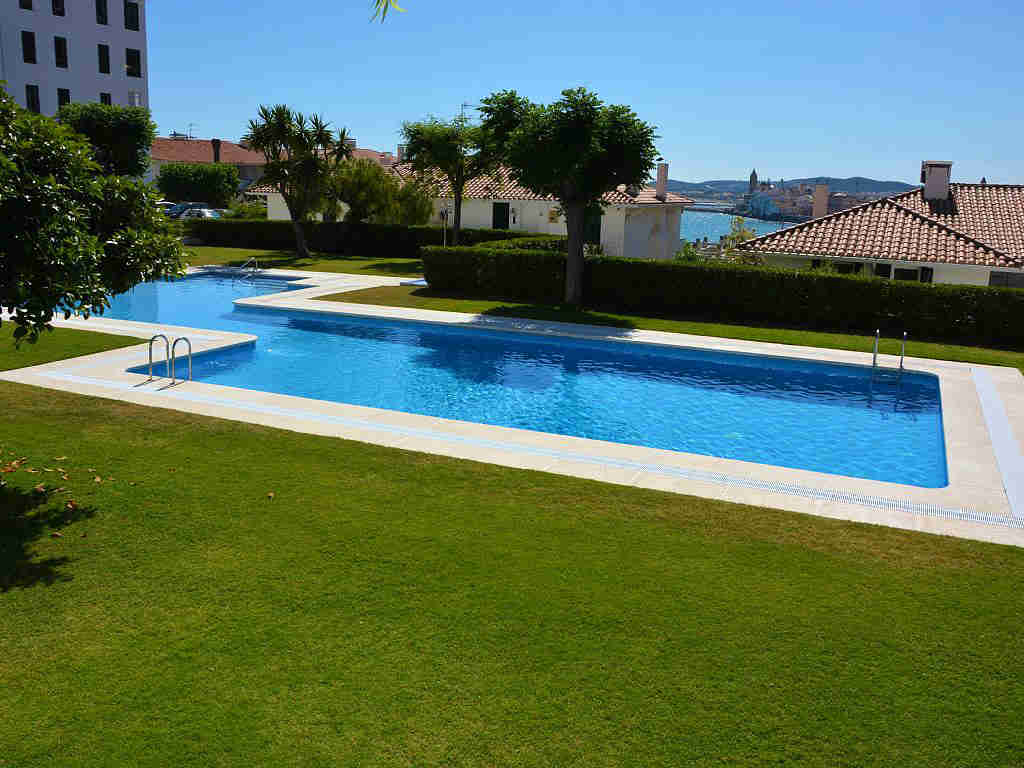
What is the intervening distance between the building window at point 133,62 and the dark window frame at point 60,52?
485cm

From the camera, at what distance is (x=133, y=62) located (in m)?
60.5

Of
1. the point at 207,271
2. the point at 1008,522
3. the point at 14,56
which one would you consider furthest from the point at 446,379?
the point at 14,56

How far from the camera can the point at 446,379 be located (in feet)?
60.5

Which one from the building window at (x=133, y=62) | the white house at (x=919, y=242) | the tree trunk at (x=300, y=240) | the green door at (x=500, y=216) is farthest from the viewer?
the building window at (x=133, y=62)

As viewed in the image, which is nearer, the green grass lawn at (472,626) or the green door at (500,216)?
the green grass lawn at (472,626)

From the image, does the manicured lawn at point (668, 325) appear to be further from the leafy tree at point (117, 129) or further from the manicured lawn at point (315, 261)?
the leafy tree at point (117, 129)

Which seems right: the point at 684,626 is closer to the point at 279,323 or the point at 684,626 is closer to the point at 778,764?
the point at 778,764

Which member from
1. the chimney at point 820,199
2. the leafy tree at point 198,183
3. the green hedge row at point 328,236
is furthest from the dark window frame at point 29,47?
the chimney at point 820,199

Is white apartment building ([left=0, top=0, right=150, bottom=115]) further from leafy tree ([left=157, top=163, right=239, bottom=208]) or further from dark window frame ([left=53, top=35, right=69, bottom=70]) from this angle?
leafy tree ([left=157, top=163, right=239, bottom=208])

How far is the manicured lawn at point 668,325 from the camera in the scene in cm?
2027

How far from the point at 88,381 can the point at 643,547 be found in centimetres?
1071

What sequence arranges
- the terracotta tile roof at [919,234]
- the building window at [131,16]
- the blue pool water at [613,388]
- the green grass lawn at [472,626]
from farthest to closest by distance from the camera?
the building window at [131,16]
the terracotta tile roof at [919,234]
the blue pool water at [613,388]
the green grass lawn at [472,626]

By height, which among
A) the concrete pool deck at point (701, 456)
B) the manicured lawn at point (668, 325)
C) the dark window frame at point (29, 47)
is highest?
the dark window frame at point (29, 47)

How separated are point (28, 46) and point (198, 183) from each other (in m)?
18.6
